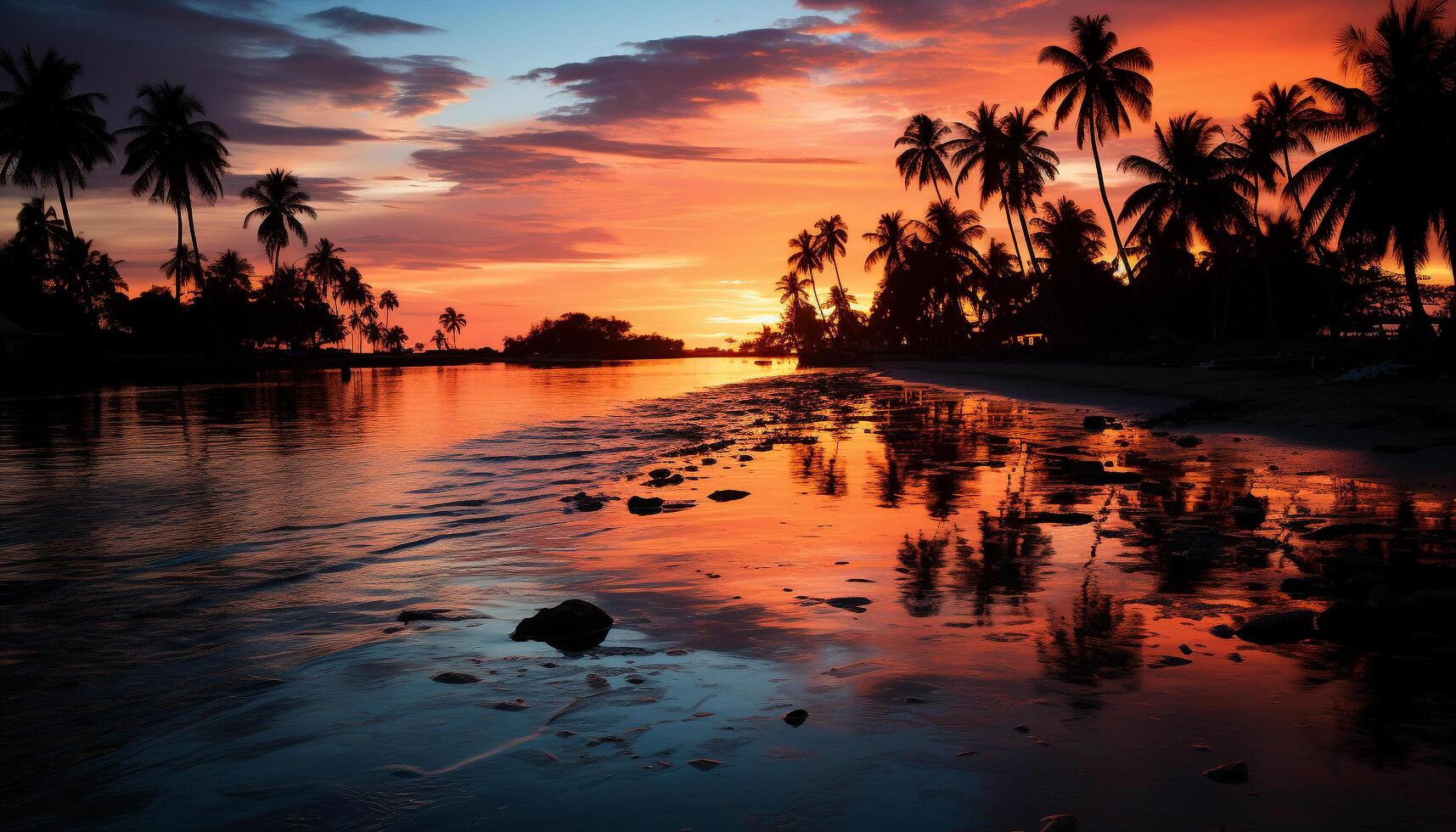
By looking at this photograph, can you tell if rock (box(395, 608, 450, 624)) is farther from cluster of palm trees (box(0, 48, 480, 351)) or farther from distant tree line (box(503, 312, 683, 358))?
distant tree line (box(503, 312, 683, 358))

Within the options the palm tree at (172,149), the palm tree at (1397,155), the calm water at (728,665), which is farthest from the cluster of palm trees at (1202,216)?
the palm tree at (172,149)

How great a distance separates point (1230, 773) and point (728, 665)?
237 cm

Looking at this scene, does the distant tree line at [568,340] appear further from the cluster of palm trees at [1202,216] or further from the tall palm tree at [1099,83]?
the tall palm tree at [1099,83]

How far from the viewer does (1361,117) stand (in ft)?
95.3

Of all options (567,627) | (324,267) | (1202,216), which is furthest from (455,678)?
(324,267)

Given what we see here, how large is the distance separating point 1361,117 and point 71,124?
67070 mm

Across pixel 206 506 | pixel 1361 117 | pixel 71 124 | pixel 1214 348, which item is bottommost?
pixel 206 506

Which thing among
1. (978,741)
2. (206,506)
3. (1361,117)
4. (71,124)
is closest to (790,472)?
(206,506)

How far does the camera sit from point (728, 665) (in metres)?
4.59

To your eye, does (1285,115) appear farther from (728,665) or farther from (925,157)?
(728,665)

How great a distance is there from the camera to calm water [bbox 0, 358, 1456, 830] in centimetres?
312

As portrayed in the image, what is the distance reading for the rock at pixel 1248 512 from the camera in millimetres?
7910

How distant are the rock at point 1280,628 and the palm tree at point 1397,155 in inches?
1134

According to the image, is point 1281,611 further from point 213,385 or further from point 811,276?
point 811,276
